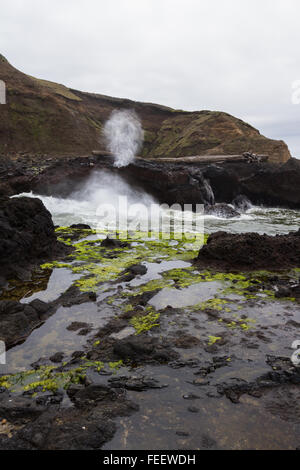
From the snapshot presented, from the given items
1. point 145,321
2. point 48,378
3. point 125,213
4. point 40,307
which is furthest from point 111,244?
point 125,213

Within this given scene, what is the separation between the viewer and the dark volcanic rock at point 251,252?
5.87 meters

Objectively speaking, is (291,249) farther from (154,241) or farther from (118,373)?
(118,373)

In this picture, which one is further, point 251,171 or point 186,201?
point 251,171

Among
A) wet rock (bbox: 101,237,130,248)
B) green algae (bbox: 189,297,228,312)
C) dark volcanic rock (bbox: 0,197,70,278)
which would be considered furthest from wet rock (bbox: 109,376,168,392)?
wet rock (bbox: 101,237,130,248)

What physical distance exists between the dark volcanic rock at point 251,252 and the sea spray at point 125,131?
107 ft

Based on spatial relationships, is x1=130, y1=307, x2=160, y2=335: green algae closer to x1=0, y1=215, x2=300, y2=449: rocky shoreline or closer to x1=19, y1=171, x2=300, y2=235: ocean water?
x1=0, y1=215, x2=300, y2=449: rocky shoreline

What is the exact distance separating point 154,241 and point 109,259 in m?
2.19

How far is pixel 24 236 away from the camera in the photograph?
6176 millimetres

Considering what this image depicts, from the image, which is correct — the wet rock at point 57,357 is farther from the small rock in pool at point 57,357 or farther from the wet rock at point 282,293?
the wet rock at point 282,293

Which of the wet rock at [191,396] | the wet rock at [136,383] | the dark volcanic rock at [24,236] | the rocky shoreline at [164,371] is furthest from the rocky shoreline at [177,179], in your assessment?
the wet rock at [191,396]

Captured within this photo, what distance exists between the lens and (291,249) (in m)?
6.22

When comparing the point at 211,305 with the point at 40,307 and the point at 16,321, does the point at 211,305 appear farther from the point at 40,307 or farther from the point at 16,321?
the point at 16,321

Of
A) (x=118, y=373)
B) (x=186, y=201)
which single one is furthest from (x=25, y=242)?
(x=186, y=201)

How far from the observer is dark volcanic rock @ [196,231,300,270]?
5.87 meters
